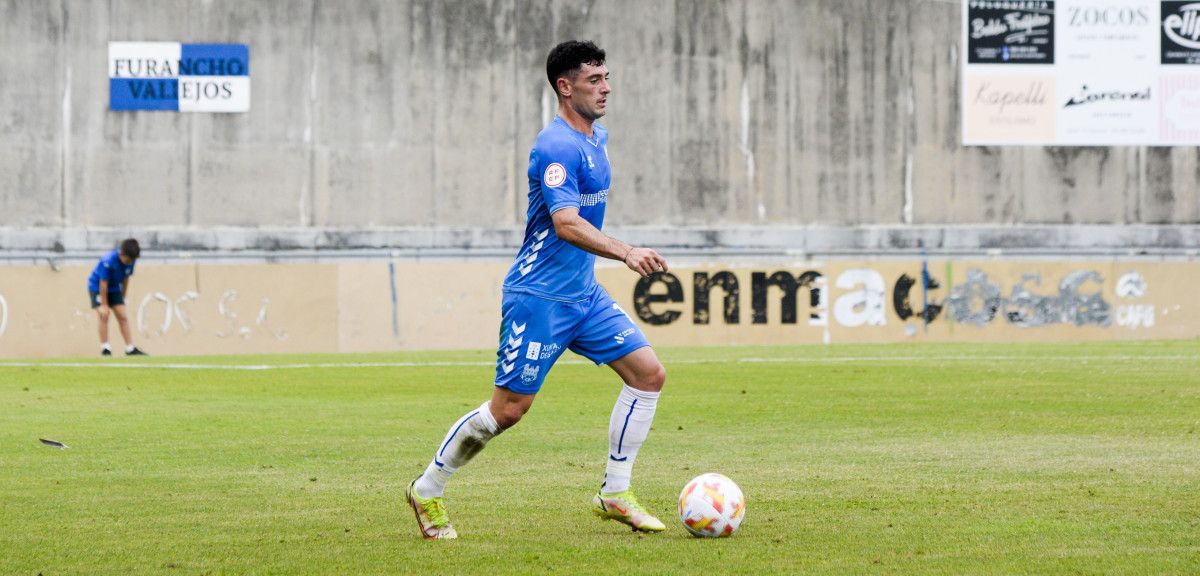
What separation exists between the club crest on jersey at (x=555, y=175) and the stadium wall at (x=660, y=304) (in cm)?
2257

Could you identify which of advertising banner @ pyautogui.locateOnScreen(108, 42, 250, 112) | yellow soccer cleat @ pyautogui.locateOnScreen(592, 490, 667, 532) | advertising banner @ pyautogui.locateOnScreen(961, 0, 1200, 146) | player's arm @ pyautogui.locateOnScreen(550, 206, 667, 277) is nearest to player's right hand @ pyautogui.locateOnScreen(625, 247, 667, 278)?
player's arm @ pyautogui.locateOnScreen(550, 206, 667, 277)

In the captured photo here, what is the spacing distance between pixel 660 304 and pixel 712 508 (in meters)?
23.5

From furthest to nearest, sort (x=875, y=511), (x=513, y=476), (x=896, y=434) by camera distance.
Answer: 1. (x=896, y=434)
2. (x=513, y=476)
3. (x=875, y=511)

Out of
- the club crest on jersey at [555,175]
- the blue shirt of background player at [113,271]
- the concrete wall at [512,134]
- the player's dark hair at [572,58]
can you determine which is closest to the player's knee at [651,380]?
the club crest on jersey at [555,175]

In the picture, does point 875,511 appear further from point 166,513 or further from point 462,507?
point 166,513

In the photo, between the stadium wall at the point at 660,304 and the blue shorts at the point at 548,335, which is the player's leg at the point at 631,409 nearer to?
the blue shorts at the point at 548,335

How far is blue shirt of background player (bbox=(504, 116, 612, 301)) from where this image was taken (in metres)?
7.14

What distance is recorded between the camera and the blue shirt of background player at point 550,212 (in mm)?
7145

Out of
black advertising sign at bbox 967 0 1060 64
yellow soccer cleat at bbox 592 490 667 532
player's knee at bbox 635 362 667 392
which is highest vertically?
black advertising sign at bbox 967 0 1060 64

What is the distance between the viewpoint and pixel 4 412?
46.8 ft

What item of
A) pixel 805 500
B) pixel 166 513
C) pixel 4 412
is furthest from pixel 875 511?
pixel 4 412

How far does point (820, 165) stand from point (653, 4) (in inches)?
180

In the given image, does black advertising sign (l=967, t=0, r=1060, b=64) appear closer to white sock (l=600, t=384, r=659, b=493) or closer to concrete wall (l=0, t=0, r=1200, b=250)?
concrete wall (l=0, t=0, r=1200, b=250)

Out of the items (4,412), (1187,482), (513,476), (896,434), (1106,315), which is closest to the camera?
(1187,482)
